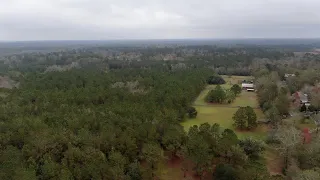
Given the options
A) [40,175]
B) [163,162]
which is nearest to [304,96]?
[163,162]

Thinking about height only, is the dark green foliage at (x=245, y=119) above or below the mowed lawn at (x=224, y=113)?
above

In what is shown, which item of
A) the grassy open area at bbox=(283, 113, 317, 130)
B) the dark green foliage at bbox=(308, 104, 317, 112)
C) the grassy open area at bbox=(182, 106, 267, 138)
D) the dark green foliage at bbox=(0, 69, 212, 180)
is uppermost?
the dark green foliage at bbox=(0, 69, 212, 180)

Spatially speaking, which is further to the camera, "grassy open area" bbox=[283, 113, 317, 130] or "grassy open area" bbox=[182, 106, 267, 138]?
"grassy open area" bbox=[283, 113, 317, 130]

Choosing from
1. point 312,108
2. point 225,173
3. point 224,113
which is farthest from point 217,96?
point 225,173

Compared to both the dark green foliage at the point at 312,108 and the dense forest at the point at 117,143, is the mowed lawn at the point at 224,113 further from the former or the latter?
the dark green foliage at the point at 312,108

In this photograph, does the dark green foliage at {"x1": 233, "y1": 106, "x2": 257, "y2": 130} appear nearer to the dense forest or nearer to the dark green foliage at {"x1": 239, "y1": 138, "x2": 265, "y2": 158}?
the dense forest

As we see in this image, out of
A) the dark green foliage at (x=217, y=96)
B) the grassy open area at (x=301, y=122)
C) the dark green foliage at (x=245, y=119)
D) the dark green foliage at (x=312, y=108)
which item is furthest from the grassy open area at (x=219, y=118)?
the dark green foliage at (x=312, y=108)

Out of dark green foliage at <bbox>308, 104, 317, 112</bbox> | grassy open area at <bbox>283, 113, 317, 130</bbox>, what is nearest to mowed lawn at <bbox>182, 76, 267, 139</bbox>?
grassy open area at <bbox>283, 113, 317, 130</bbox>

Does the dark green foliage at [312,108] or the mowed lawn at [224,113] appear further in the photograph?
the dark green foliage at [312,108]

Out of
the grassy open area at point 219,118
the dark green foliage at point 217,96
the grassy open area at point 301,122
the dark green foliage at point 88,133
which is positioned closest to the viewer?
the dark green foliage at point 88,133
